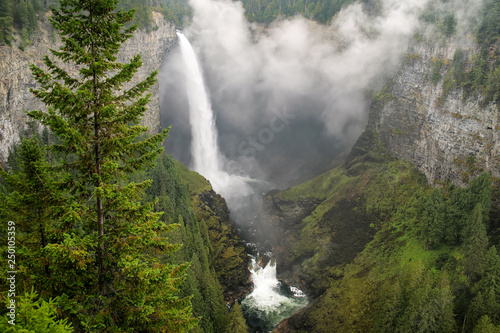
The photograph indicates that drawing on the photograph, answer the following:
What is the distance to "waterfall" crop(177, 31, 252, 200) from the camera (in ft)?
376

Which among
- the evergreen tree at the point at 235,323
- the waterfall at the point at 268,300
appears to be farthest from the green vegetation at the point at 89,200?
the waterfall at the point at 268,300

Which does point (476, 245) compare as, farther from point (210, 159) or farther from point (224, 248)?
point (210, 159)

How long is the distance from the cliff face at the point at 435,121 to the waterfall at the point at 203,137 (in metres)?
58.7

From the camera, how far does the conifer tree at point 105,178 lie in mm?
10680

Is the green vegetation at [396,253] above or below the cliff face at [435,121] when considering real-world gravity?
below

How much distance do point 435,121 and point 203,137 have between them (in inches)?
3034

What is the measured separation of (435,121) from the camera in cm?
7412

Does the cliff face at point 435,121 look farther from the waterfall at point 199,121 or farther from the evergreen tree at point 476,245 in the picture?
the waterfall at point 199,121

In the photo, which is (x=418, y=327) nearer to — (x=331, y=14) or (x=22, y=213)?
(x=22, y=213)

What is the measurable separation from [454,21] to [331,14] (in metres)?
73.8

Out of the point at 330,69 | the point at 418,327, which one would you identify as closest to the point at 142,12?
the point at 330,69

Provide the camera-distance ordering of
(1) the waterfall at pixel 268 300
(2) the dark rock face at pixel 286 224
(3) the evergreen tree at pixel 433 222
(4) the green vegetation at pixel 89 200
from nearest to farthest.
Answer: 1. (4) the green vegetation at pixel 89 200
2. (3) the evergreen tree at pixel 433 222
3. (1) the waterfall at pixel 268 300
4. (2) the dark rock face at pixel 286 224

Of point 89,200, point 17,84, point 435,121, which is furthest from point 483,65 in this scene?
point 17,84

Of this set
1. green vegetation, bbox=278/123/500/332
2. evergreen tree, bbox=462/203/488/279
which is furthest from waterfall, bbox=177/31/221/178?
evergreen tree, bbox=462/203/488/279
